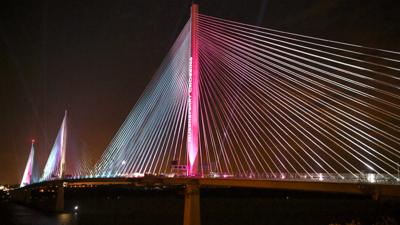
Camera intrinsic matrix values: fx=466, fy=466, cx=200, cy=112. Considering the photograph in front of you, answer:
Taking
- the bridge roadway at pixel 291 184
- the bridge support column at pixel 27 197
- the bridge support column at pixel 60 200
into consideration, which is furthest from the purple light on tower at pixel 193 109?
the bridge support column at pixel 27 197

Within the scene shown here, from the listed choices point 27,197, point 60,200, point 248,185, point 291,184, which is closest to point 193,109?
point 248,185

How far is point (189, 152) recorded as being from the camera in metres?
26.1

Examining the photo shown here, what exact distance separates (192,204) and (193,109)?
18.4 feet

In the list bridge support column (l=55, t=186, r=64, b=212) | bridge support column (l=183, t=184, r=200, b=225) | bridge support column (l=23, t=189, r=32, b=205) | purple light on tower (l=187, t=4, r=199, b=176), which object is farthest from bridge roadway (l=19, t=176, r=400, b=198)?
bridge support column (l=23, t=189, r=32, b=205)

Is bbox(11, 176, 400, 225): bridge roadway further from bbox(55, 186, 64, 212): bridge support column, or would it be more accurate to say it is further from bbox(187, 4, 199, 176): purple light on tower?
bbox(55, 186, 64, 212): bridge support column

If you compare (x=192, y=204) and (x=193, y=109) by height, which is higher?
(x=193, y=109)

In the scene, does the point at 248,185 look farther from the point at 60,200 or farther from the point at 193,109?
the point at 60,200

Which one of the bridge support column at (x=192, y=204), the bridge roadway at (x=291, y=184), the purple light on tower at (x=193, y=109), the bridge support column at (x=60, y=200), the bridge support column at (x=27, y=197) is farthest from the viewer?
the bridge support column at (x=27, y=197)

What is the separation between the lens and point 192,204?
2722 cm

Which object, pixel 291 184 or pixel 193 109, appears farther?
pixel 193 109

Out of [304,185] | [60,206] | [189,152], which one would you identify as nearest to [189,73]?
[189,152]

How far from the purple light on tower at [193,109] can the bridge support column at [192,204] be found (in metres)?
0.99

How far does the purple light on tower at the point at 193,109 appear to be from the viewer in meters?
25.8

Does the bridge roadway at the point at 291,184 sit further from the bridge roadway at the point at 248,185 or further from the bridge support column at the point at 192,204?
the bridge support column at the point at 192,204
